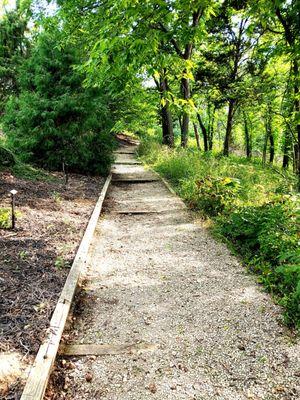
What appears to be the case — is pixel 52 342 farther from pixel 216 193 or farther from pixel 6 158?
pixel 6 158

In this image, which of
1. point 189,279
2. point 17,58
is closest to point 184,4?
point 189,279

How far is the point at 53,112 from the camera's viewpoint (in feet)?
29.6

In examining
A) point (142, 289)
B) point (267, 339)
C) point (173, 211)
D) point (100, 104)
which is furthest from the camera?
point (100, 104)

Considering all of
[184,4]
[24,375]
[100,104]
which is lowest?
[24,375]

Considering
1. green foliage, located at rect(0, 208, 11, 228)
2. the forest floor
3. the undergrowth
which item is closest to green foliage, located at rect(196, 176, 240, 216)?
the undergrowth

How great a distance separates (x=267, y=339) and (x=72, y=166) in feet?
26.9

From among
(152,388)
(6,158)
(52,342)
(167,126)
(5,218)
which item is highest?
(167,126)

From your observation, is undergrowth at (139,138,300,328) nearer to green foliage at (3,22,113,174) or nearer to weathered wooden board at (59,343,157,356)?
weathered wooden board at (59,343,157,356)

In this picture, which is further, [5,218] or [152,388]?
[5,218]

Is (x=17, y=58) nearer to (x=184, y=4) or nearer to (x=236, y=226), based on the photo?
(x=184, y=4)

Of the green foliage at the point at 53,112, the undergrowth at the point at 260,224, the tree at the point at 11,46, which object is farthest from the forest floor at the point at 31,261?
the tree at the point at 11,46

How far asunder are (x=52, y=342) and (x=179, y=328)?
1.18 metres

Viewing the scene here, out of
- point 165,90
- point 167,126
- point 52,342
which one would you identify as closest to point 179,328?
point 52,342

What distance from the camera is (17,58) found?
13516 mm
